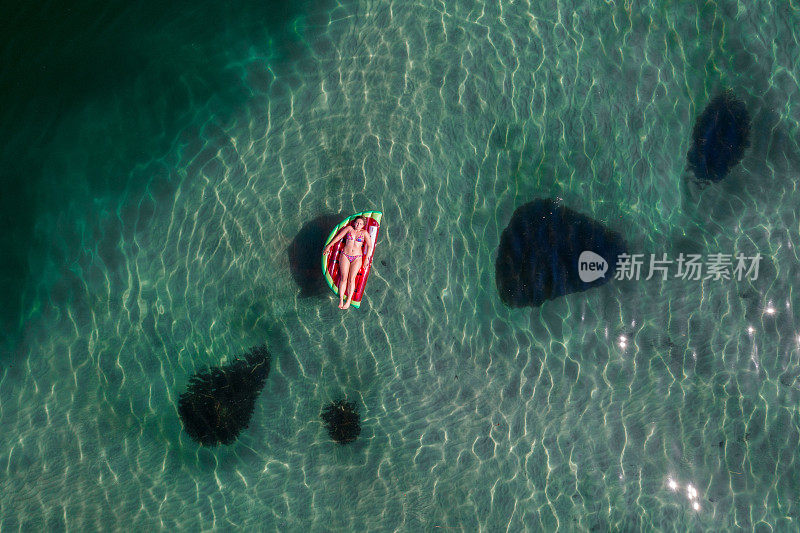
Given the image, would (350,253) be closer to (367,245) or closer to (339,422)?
(367,245)

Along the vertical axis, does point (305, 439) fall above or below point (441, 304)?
below

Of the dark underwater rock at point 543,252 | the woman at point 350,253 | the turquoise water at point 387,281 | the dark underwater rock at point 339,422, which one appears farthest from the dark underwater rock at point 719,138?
the dark underwater rock at point 339,422

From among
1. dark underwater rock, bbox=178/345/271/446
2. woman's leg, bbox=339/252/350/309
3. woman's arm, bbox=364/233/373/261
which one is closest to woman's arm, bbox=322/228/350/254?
woman's leg, bbox=339/252/350/309

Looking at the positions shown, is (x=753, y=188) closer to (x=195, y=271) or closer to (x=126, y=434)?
(x=195, y=271)

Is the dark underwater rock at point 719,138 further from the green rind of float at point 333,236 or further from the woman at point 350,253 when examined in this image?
the woman at point 350,253

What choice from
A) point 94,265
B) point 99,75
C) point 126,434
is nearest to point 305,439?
point 126,434

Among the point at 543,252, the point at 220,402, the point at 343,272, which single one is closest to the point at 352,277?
the point at 343,272
